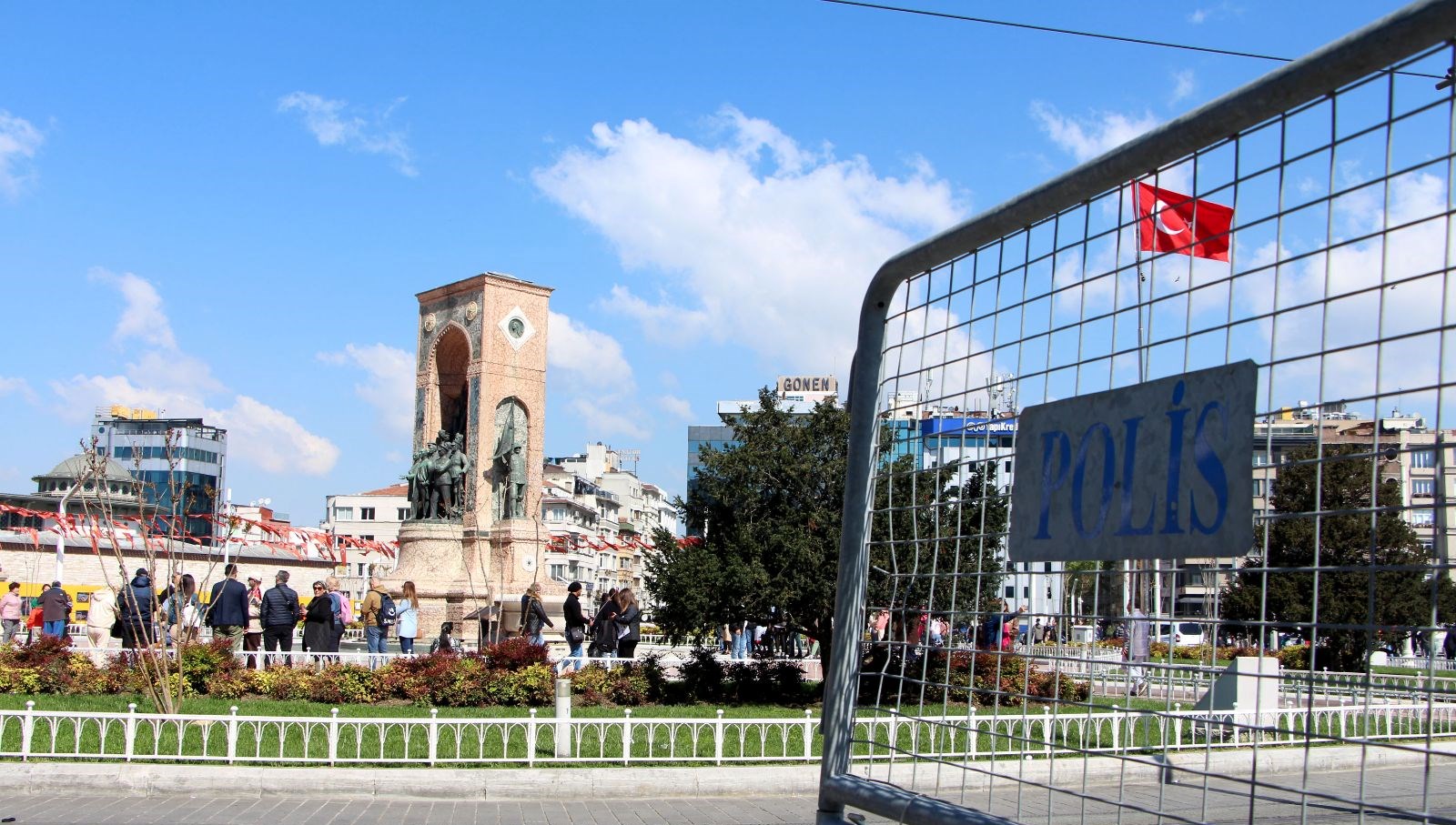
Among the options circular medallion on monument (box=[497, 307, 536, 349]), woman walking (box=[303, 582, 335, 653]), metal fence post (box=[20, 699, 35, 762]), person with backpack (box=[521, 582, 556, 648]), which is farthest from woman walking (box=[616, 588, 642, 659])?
metal fence post (box=[20, 699, 35, 762])

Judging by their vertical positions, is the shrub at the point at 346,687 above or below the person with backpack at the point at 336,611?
below

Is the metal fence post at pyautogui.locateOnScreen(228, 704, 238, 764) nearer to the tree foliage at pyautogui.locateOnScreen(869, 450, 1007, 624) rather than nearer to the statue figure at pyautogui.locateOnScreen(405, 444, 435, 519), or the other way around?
the tree foliage at pyautogui.locateOnScreen(869, 450, 1007, 624)

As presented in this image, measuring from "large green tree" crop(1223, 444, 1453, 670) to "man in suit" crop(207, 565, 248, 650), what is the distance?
1638cm

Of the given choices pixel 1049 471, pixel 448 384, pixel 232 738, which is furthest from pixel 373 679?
pixel 1049 471

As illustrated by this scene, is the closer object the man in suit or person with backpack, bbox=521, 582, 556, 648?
the man in suit

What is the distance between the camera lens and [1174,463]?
2.57 m

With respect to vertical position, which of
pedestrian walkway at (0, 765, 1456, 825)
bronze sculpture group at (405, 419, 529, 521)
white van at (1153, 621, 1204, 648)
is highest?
bronze sculpture group at (405, 419, 529, 521)

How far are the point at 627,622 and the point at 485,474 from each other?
26.8 ft

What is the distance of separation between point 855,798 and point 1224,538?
1.16 meters

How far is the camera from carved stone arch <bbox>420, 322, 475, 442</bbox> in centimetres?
2773

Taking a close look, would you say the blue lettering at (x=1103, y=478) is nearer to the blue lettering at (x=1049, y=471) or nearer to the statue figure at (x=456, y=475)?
the blue lettering at (x=1049, y=471)

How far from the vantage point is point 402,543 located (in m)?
26.8

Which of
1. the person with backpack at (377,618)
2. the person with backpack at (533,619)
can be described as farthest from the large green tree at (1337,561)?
the person with backpack at (377,618)

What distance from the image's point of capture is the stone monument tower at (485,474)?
1029 inches
